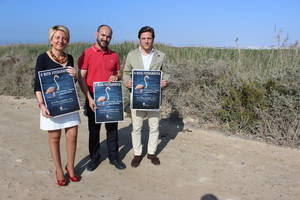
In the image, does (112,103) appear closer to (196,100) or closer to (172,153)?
(172,153)

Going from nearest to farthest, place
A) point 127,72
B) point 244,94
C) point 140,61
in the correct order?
1. point 140,61
2. point 127,72
3. point 244,94

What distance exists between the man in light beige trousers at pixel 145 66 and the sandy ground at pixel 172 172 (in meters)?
0.23

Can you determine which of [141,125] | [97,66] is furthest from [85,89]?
[141,125]

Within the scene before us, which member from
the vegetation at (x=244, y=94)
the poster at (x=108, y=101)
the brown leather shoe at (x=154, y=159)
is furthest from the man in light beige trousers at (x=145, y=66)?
the vegetation at (x=244, y=94)

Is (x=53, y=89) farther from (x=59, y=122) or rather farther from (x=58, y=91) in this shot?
(x=59, y=122)

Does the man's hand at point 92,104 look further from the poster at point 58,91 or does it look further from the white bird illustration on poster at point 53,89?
the white bird illustration on poster at point 53,89

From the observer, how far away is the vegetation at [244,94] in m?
6.21

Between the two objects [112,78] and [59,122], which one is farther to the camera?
[112,78]

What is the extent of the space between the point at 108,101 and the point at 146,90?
0.56 meters

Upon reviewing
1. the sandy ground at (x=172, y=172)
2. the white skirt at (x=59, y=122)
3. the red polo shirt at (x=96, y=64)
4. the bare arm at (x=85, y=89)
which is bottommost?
the sandy ground at (x=172, y=172)

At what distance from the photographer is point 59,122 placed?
4.07 m

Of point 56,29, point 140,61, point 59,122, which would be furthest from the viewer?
point 140,61

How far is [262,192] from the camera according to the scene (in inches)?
169

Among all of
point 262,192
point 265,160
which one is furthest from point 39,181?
point 265,160
